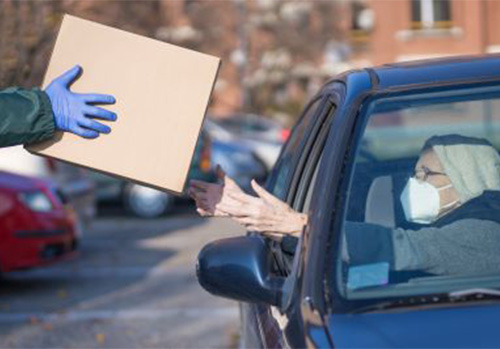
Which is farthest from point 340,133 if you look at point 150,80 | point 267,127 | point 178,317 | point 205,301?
point 267,127

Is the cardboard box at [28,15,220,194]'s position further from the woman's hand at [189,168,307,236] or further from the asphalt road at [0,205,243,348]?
the asphalt road at [0,205,243,348]

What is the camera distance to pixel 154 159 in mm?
3645

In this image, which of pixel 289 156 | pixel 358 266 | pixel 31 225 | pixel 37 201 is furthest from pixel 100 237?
pixel 358 266

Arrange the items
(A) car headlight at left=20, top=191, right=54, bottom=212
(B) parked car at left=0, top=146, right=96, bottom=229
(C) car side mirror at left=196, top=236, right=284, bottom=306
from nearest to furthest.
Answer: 1. (C) car side mirror at left=196, top=236, right=284, bottom=306
2. (A) car headlight at left=20, top=191, right=54, bottom=212
3. (B) parked car at left=0, top=146, right=96, bottom=229

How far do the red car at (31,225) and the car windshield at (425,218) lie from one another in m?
6.32

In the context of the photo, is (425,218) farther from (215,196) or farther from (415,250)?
(215,196)

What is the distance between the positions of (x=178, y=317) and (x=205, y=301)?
0.72 meters

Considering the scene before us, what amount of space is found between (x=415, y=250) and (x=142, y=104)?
3.29 ft

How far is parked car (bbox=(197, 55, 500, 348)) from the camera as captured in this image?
2.92 meters

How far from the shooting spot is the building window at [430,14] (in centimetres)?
3459

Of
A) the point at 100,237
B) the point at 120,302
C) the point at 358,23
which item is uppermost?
the point at 120,302

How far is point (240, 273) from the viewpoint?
338cm

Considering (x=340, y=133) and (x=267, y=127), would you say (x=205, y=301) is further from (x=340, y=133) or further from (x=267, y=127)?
(x=267, y=127)

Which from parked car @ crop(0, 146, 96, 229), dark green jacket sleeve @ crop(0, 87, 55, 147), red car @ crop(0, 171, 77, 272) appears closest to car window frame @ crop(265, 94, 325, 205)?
dark green jacket sleeve @ crop(0, 87, 55, 147)
